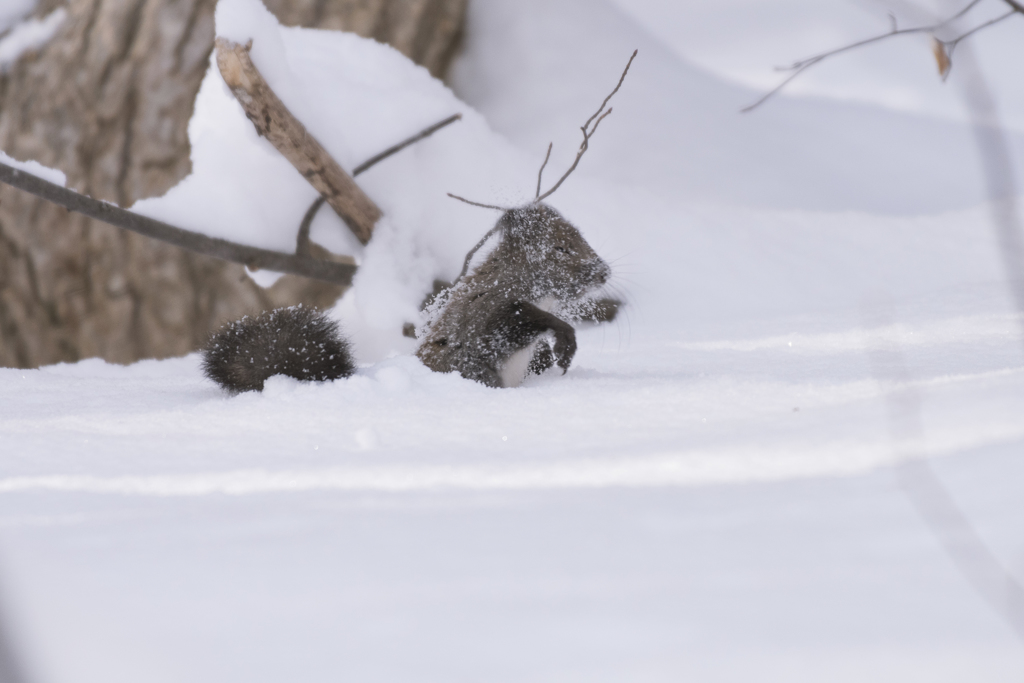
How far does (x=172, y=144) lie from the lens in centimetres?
401

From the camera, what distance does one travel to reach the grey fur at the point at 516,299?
1733 millimetres

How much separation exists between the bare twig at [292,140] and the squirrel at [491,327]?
1079mm

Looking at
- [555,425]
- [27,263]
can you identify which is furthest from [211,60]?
[555,425]

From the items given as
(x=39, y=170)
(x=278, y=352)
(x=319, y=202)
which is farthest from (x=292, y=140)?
(x=278, y=352)

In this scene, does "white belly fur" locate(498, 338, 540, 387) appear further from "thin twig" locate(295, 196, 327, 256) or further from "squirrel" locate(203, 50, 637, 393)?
"thin twig" locate(295, 196, 327, 256)

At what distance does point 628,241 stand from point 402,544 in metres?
2.85

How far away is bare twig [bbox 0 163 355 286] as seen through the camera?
2559 mm

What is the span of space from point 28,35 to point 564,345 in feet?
13.4

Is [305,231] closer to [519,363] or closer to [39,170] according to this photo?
[39,170]

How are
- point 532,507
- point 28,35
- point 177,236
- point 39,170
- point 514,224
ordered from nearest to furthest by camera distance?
point 532,507 → point 514,224 → point 39,170 → point 177,236 → point 28,35

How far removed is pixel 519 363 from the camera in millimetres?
1817

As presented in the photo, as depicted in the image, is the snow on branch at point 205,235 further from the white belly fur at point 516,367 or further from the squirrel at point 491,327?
the white belly fur at point 516,367

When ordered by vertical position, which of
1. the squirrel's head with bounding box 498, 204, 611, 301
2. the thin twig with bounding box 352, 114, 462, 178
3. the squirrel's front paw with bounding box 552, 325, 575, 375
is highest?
the squirrel's head with bounding box 498, 204, 611, 301

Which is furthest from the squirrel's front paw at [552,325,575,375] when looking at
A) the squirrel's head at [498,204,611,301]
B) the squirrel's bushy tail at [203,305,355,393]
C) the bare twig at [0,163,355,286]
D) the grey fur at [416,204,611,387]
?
the bare twig at [0,163,355,286]
